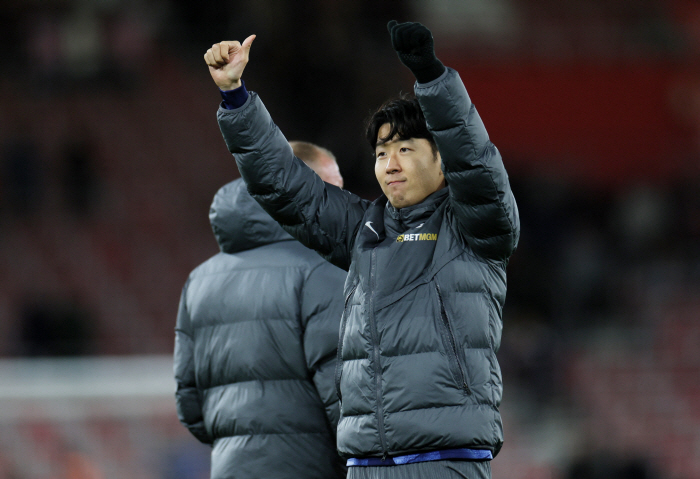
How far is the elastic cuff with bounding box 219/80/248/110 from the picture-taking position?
101 inches

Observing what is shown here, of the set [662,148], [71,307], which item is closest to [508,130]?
[662,148]

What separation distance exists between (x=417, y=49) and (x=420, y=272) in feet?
1.72

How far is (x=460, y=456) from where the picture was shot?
2316mm

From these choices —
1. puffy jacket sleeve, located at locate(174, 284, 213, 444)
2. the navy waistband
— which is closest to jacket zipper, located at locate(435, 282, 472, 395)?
the navy waistband

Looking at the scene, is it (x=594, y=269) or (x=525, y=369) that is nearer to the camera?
(x=525, y=369)

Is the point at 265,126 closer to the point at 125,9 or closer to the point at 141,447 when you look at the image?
the point at 141,447

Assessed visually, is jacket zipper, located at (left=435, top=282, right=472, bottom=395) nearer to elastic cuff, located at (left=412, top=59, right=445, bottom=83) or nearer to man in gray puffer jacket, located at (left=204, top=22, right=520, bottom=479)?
man in gray puffer jacket, located at (left=204, top=22, right=520, bottom=479)

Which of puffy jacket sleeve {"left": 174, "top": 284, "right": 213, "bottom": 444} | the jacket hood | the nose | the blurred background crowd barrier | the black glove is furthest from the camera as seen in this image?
the blurred background crowd barrier

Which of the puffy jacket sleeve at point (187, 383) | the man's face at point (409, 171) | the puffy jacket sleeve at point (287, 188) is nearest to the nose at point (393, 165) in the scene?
the man's face at point (409, 171)

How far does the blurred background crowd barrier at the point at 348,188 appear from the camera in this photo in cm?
763

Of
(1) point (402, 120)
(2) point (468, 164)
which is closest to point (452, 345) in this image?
(2) point (468, 164)

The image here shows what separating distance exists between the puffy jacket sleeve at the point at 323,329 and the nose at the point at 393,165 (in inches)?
24.1

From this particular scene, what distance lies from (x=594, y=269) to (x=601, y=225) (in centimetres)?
108

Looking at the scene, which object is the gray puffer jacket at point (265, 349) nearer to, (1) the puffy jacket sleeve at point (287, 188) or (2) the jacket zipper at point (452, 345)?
(1) the puffy jacket sleeve at point (287, 188)
